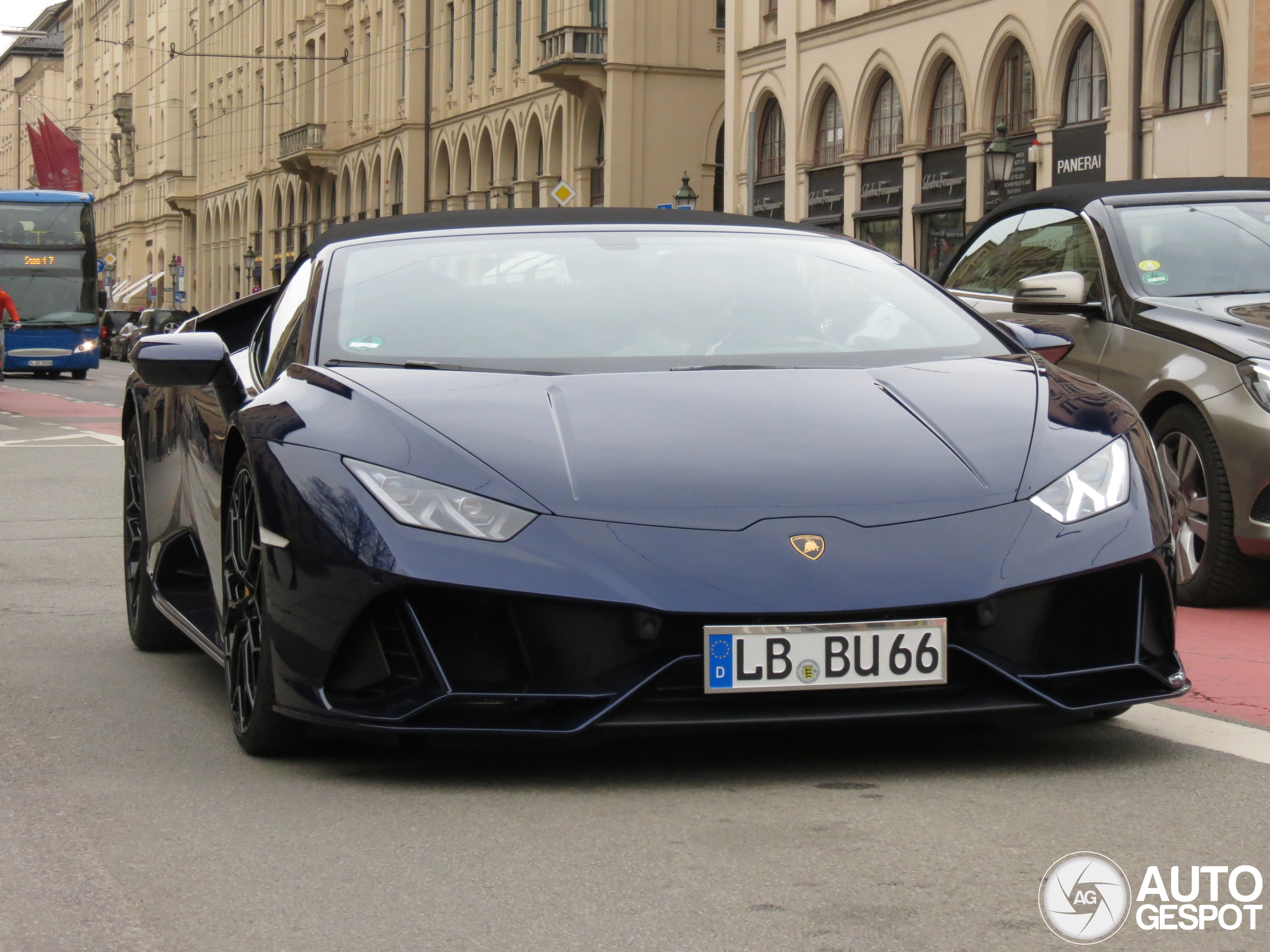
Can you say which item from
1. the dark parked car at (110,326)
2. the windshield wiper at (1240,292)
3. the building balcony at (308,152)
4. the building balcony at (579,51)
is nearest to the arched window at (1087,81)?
the building balcony at (579,51)

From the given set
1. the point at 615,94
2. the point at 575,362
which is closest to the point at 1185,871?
the point at 575,362

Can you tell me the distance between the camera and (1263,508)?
22.0ft

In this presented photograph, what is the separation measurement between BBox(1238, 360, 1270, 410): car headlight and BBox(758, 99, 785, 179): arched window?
116 ft

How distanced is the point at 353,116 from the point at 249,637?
66.8m

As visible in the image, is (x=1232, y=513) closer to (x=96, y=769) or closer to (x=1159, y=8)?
(x=96, y=769)

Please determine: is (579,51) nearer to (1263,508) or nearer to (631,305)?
(1263,508)

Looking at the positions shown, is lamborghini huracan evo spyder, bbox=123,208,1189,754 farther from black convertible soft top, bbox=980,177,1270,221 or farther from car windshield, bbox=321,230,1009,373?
black convertible soft top, bbox=980,177,1270,221

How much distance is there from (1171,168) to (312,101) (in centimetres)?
5002

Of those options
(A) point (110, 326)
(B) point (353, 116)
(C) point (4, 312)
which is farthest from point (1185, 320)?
(A) point (110, 326)

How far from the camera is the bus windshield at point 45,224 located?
39344mm

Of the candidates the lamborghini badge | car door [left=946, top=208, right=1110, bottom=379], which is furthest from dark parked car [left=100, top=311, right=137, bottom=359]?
the lamborghini badge

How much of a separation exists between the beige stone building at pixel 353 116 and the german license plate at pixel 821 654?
4330 centimetres

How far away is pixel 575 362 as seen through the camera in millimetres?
4699

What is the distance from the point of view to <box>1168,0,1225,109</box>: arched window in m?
27.6
